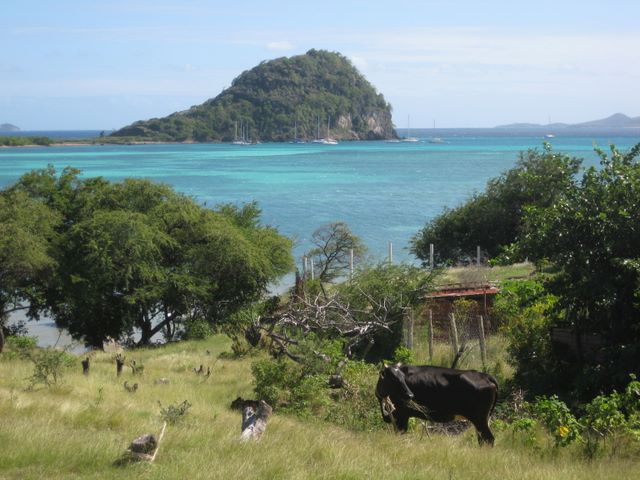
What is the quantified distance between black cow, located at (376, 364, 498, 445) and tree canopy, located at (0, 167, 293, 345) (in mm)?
A: 20174

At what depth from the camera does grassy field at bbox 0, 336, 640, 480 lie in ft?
30.5

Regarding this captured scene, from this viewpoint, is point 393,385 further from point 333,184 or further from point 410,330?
point 333,184

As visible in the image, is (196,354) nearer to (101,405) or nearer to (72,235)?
(72,235)

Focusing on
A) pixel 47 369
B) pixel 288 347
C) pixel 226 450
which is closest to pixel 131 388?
pixel 47 369

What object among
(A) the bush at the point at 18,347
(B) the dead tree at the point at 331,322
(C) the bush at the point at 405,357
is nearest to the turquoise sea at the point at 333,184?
(A) the bush at the point at 18,347

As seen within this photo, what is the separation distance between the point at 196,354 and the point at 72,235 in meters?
9.12

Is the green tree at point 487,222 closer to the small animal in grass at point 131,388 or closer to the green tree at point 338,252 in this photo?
the green tree at point 338,252

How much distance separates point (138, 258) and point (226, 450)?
22982 millimetres

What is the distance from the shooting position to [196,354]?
2636 centimetres

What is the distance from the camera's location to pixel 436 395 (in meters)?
13.0

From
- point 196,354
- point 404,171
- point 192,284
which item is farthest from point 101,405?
point 404,171

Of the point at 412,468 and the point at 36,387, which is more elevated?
the point at 412,468

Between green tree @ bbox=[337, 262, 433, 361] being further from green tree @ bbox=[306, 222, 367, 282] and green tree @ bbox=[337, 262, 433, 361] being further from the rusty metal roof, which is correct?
green tree @ bbox=[306, 222, 367, 282]

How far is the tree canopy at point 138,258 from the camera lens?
32.0 metres
